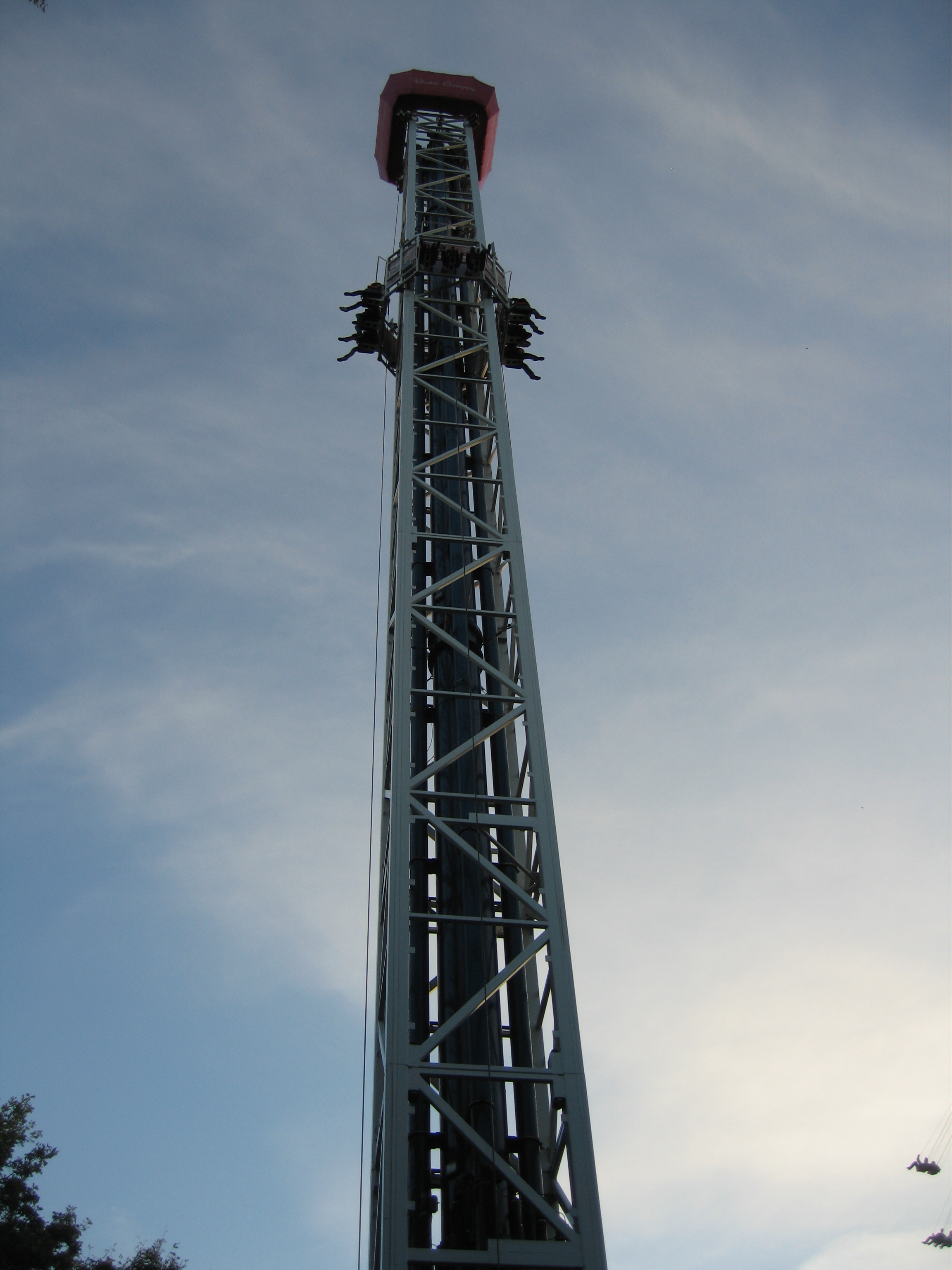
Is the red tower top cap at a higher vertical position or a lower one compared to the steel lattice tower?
higher

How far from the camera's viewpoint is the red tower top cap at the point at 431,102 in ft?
92.0

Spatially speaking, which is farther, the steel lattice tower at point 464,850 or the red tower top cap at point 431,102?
the red tower top cap at point 431,102

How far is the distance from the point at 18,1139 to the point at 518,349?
1871cm

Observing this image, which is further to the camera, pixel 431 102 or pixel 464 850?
pixel 431 102

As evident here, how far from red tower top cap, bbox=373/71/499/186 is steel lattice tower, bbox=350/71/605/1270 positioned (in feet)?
27.0

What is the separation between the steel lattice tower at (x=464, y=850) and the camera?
440 inches

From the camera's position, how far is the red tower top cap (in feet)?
92.0

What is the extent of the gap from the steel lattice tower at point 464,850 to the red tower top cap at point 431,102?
8.22 metres

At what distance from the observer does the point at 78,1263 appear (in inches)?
762

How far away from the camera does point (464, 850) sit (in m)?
13.1

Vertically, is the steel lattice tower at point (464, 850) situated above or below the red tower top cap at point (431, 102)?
below

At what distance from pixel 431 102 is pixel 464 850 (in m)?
22.8

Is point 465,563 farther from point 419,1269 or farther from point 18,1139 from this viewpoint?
point 18,1139

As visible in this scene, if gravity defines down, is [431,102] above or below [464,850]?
above
